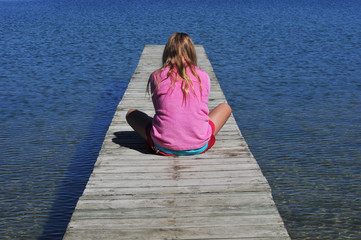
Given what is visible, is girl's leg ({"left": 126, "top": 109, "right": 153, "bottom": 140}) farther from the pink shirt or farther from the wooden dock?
the pink shirt

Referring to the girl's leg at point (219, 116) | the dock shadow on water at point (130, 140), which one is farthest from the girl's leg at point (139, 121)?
the girl's leg at point (219, 116)

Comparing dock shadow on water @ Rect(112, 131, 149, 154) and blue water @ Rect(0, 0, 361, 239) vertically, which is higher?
dock shadow on water @ Rect(112, 131, 149, 154)

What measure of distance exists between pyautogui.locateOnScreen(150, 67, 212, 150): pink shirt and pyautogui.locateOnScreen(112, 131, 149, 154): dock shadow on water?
536 millimetres

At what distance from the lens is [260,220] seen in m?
3.67

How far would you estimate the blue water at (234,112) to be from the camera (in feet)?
20.5

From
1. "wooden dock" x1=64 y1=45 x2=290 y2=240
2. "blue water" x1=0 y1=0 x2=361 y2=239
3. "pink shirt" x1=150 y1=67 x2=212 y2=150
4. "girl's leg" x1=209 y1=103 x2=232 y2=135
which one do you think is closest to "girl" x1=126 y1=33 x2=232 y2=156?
"pink shirt" x1=150 y1=67 x2=212 y2=150

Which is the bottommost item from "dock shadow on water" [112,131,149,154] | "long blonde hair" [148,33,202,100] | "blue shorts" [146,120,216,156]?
"dock shadow on water" [112,131,149,154]

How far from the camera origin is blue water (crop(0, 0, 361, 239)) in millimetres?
6234

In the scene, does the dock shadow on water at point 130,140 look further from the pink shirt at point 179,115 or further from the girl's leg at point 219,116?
the girl's leg at point 219,116

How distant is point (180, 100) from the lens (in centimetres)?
472

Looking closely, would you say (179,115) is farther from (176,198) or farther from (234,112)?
(234,112)

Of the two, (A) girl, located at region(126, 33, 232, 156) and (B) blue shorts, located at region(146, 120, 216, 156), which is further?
(B) blue shorts, located at region(146, 120, 216, 156)

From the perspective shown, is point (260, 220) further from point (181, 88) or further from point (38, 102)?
point (38, 102)

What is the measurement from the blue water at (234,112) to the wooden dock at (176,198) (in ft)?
4.68
